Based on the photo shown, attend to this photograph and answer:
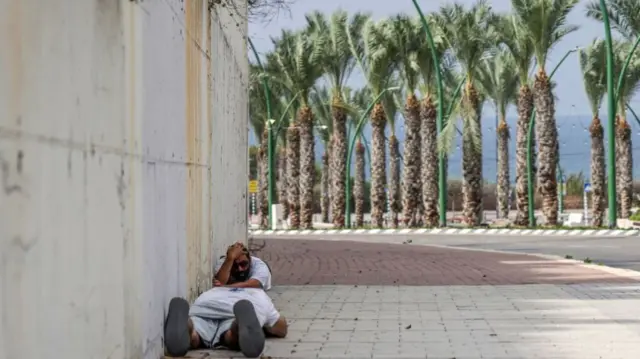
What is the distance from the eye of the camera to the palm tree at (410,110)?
43438mm

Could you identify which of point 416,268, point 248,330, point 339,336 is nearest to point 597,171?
point 416,268

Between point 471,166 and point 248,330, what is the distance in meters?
Answer: 33.4

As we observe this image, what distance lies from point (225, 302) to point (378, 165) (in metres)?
38.8

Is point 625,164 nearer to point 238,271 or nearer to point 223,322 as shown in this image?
point 238,271

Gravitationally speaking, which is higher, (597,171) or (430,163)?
(430,163)

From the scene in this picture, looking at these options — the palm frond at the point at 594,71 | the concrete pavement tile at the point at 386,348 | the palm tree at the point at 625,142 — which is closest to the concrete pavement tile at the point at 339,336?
the concrete pavement tile at the point at 386,348

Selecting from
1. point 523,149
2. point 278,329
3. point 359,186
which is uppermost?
point 523,149

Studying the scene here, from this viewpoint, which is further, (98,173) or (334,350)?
(334,350)

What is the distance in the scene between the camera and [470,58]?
40531 millimetres

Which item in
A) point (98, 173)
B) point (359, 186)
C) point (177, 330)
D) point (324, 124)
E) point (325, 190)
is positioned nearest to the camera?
point (98, 173)

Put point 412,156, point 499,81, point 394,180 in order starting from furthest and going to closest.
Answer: point 394,180
point 499,81
point 412,156

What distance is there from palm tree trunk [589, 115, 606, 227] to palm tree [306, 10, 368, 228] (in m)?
10.2

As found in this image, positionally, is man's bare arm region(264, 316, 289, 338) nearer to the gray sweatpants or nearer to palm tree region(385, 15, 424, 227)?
the gray sweatpants

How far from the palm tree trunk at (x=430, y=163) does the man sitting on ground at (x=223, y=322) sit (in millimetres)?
33079
